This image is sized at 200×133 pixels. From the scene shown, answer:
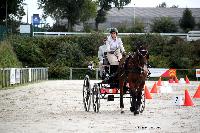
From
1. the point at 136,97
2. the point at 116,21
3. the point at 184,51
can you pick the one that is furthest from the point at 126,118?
the point at 116,21

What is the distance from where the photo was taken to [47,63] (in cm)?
7306

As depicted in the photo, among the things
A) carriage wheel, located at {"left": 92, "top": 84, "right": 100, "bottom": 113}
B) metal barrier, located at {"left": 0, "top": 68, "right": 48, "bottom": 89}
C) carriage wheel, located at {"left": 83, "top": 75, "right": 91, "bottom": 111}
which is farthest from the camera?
metal barrier, located at {"left": 0, "top": 68, "right": 48, "bottom": 89}

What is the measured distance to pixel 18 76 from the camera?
144ft

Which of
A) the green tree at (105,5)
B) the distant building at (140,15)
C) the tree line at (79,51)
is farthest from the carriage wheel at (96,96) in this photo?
the distant building at (140,15)

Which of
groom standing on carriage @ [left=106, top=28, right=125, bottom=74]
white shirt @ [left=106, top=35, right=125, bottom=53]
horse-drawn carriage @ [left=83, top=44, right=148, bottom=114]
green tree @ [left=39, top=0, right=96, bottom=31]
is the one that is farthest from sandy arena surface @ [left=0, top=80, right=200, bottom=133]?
green tree @ [left=39, top=0, right=96, bottom=31]

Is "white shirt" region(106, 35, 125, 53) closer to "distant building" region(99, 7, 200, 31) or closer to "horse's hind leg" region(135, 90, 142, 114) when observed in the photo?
"horse's hind leg" region(135, 90, 142, 114)

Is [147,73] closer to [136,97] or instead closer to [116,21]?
[136,97]

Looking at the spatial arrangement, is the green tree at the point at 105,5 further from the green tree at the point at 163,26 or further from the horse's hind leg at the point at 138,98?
the horse's hind leg at the point at 138,98

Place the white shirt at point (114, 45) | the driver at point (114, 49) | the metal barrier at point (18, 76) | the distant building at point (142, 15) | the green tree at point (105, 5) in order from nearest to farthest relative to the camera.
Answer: the driver at point (114, 49) → the white shirt at point (114, 45) → the metal barrier at point (18, 76) → the green tree at point (105, 5) → the distant building at point (142, 15)

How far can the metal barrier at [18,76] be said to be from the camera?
38.3m

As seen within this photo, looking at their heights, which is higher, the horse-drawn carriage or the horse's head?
the horse's head

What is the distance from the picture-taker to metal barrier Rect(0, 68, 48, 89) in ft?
126

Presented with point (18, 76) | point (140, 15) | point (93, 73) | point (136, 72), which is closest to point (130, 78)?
point (136, 72)

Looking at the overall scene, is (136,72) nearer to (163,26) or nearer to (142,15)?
(163,26)
